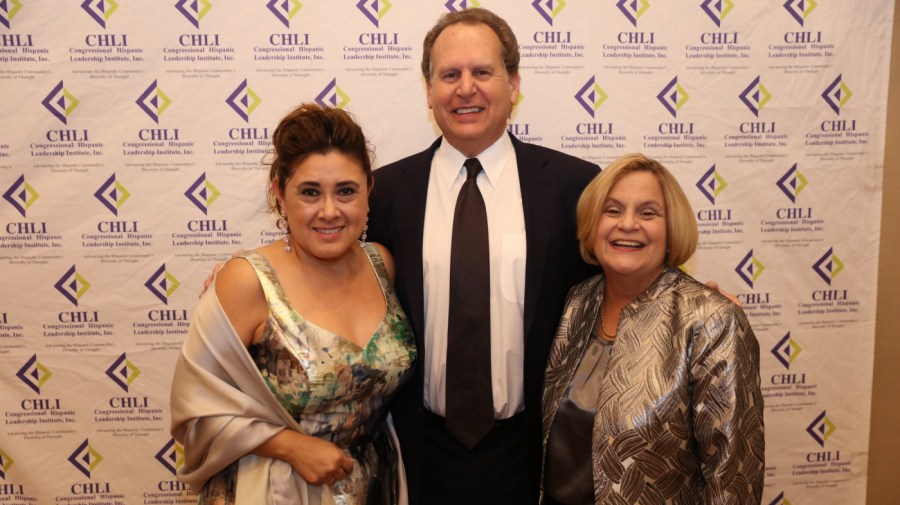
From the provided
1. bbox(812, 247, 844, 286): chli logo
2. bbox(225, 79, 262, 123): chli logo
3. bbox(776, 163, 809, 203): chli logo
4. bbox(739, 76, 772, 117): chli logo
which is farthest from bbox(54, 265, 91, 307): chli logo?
bbox(812, 247, 844, 286): chli logo

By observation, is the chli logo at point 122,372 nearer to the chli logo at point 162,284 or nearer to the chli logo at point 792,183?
the chli logo at point 162,284

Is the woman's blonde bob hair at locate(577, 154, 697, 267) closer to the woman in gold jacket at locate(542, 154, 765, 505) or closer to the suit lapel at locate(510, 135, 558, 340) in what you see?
the woman in gold jacket at locate(542, 154, 765, 505)

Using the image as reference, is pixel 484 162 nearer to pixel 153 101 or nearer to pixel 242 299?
pixel 242 299

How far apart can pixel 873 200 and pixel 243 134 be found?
9.24 feet

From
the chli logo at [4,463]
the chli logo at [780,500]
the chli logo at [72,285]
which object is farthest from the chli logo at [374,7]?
the chli logo at [780,500]

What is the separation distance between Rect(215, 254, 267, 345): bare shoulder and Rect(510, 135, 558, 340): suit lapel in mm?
804

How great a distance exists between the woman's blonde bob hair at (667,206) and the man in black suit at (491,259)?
0.21 meters

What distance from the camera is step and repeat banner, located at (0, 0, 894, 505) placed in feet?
8.73

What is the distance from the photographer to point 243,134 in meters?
2.71

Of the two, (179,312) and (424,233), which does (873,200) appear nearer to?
(424,233)

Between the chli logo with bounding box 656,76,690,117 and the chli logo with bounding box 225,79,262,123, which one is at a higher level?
the chli logo with bounding box 656,76,690,117

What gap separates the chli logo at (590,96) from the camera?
2.77 metres

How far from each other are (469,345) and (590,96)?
1371 mm

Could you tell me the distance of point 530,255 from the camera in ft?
6.59
